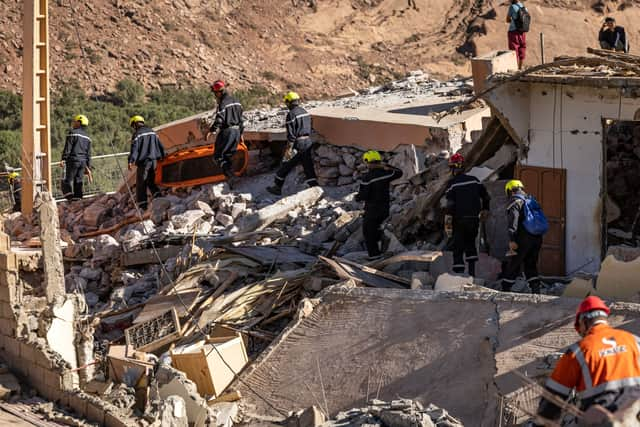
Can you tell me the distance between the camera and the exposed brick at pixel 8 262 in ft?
42.9

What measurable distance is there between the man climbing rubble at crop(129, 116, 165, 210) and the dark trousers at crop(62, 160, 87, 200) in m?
0.85

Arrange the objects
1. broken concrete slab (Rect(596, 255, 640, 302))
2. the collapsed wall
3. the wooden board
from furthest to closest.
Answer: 1. the wooden board
2. broken concrete slab (Rect(596, 255, 640, 302))
3. the collapsed wall

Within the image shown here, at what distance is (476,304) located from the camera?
41.9 feet

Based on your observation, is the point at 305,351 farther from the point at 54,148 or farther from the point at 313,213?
the point at 54,148

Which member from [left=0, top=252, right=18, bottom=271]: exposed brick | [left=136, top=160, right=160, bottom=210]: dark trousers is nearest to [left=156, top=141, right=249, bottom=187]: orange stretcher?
[left=136, top=160, right=160, bottom=210]: dark trousers

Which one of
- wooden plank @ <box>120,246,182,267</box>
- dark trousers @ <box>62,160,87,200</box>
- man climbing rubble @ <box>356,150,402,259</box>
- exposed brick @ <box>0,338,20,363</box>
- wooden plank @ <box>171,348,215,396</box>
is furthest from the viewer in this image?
dark trousers @ <box>62,160,87,200</box>

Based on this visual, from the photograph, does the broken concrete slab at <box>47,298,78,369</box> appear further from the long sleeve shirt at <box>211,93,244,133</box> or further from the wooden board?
the long sleeve shirt at <box>211,93,244,133</box>

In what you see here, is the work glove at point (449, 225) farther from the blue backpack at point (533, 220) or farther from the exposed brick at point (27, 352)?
the exposed brick at point (27, 352)

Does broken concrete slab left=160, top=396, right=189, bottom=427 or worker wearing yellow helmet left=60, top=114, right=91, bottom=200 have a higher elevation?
worker wearing yellow helmet left=60, top=114, right=91, bottom=200

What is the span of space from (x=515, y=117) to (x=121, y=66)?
2799cm

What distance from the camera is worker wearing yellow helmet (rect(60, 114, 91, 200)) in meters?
18.9

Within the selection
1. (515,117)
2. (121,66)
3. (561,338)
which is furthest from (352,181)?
(121,66)

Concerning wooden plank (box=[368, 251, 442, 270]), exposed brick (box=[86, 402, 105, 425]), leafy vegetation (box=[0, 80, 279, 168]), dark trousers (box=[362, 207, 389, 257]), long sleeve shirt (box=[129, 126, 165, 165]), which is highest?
long sleeve shirt (box=[129, 126, 165, 165])

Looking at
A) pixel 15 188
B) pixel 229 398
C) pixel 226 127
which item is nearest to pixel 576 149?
pixel 229 398
